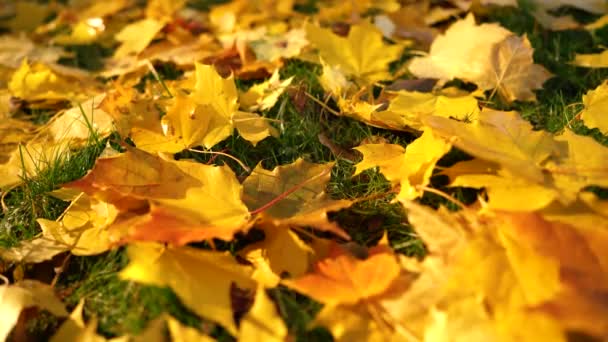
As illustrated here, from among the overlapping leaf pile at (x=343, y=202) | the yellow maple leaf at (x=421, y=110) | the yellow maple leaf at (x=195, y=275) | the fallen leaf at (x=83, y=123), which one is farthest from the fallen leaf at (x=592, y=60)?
the fallen leaf at (x=83, y=123)

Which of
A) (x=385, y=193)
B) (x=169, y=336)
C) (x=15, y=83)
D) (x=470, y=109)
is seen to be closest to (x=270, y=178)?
(x=385, y=193)

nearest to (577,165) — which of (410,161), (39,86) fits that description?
(410,161)

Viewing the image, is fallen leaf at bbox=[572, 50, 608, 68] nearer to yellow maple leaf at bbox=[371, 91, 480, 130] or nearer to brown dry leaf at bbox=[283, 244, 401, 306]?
yellow maple leaf at bbox=[371, 91, 480, 130]

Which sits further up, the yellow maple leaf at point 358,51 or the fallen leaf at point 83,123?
the yellow maple leaf at point 358,51

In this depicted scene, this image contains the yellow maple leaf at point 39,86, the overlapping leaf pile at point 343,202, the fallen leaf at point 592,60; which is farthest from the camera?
the yellow maple leaf at point 39,86

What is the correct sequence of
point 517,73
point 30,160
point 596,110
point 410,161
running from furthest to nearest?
point 517,73 → point 30,160 → point 596,110 → point 410,161

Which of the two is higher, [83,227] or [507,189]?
[507,189]

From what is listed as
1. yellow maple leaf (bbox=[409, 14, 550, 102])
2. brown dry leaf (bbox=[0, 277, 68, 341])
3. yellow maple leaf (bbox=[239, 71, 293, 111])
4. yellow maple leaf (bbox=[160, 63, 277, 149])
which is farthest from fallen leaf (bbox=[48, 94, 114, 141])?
yellow maple leaf (bbox=[409, 14, 550, 102])

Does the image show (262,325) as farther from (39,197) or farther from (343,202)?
(39,197)

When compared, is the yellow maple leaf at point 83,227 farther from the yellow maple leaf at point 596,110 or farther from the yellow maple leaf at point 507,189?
the yellow maple leaf at point 596,110
